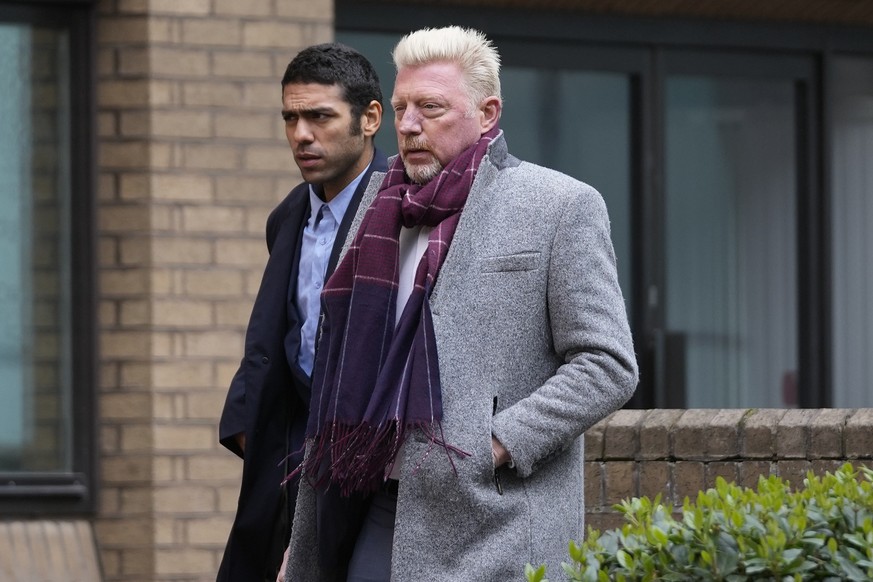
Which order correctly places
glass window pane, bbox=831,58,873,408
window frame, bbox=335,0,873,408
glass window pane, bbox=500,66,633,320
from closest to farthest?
window frame, bbox=335,0,873,408 < glass window pane, bbox=500,66,633,320 < glass window pane, bbox=831,58,873,408

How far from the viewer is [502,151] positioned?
11.7ft

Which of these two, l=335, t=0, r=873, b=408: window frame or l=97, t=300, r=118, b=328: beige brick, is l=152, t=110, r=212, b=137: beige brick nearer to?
l=97, t=300, r=118, b=328: beige brick

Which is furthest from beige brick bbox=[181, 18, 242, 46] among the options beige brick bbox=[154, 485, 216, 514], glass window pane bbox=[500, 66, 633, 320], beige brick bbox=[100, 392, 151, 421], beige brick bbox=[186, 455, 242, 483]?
glass window pane bbox=[500, 66, 633, 320]

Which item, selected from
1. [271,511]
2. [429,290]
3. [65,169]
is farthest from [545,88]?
[429,290]

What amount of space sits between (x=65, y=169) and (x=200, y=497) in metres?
1.44

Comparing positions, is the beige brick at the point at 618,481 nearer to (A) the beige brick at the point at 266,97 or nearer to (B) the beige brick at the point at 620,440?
(B) the beige brick at the point at 620,440

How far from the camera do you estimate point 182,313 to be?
21.9 ft

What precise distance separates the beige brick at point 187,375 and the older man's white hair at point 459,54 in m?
3.35

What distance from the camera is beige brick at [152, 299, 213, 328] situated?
262 inches

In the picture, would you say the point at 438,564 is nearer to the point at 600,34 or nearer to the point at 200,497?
the point at 200,497

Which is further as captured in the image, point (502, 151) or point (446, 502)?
point (502, 151)

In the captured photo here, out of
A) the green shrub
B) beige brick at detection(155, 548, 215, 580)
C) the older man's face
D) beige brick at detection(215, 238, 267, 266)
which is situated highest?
the older man's face

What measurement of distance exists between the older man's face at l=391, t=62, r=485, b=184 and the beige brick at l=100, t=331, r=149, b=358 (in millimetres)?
3384

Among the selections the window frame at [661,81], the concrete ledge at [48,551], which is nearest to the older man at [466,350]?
the concrete ledge at [48,551]
